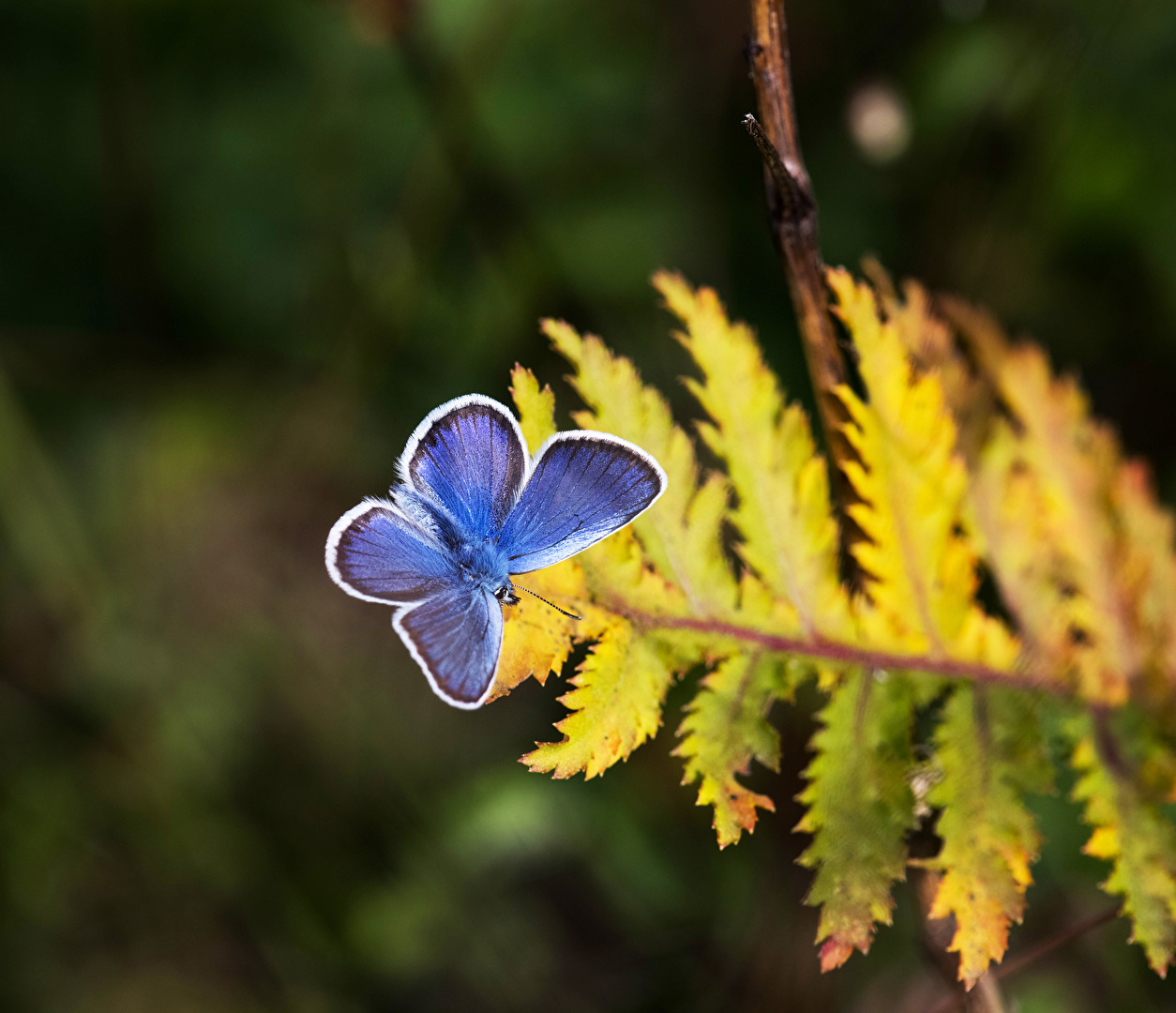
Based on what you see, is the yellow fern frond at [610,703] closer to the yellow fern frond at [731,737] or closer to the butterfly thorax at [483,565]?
the yellow fern frond at [731,737]

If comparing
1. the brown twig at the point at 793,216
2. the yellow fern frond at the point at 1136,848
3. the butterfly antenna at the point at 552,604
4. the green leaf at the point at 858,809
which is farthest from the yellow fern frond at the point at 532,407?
the yellow fern frond at the point at 1136,848

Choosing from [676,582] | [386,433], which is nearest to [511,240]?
[386,433]

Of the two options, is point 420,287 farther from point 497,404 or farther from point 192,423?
point 497,404

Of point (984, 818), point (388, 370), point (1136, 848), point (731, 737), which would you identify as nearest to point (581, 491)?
point (731, 737)

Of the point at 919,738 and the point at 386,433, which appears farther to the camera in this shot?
the point at 386,433

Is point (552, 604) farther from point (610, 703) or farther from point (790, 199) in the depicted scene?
point (790, 199)
